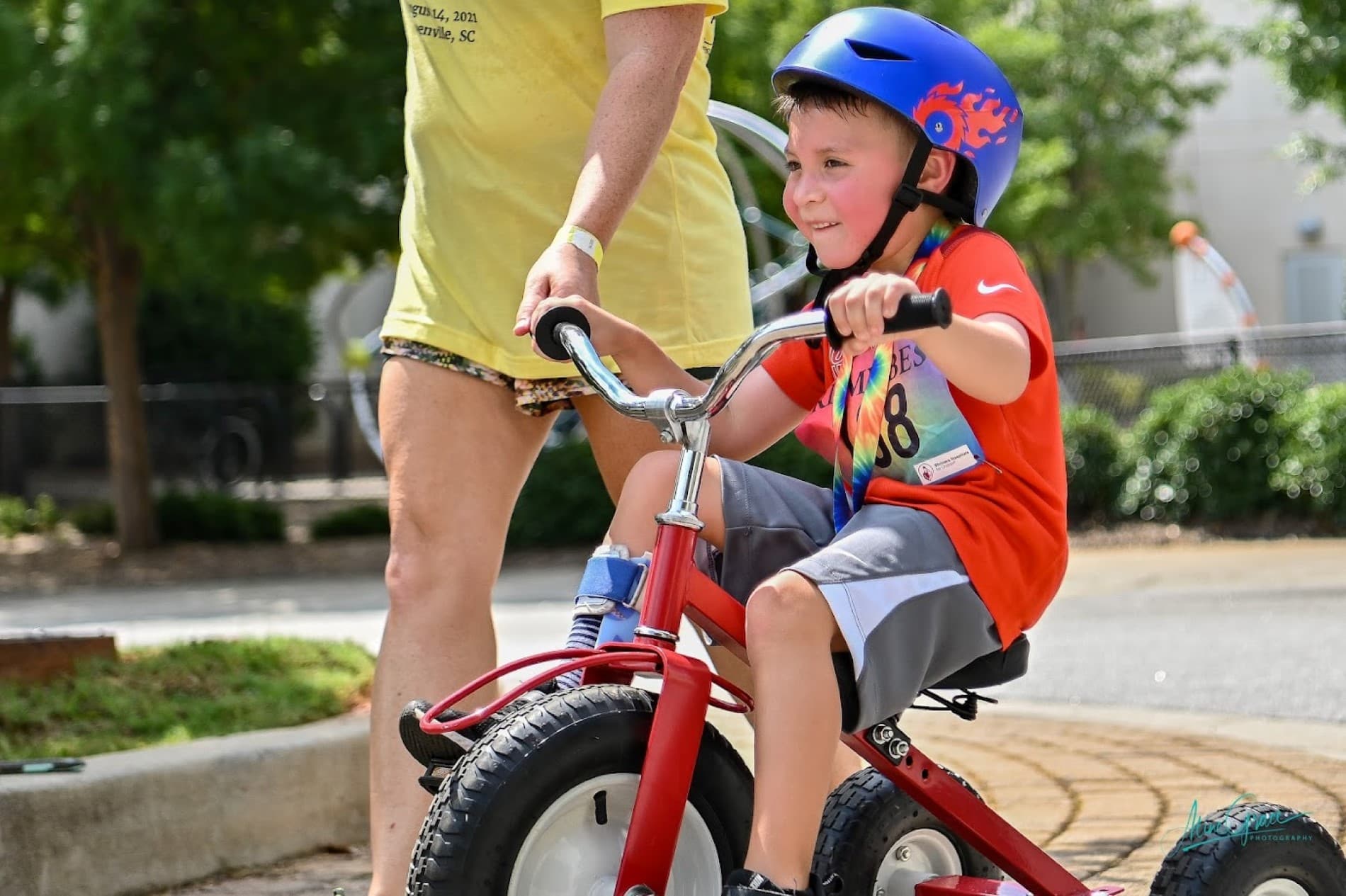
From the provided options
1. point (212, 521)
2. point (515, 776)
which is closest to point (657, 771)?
point (515, 776)

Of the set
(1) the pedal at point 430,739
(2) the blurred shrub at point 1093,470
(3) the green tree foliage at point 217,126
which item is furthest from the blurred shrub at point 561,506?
(1) the pedal at point 430,739

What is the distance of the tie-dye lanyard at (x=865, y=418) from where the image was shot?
8.87 ft

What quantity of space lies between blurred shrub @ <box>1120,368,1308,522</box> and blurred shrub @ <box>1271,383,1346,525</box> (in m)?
0.10

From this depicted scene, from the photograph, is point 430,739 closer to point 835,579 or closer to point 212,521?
point 835,579

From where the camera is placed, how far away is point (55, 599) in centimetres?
1295

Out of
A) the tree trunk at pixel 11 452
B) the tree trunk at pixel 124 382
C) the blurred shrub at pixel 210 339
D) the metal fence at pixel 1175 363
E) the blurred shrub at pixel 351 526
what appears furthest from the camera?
the blurred shrub at pixel 210 339

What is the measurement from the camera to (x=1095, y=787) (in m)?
4.57

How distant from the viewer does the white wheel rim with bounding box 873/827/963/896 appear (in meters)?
2.85

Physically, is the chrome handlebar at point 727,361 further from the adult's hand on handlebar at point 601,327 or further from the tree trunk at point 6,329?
the tree trunk at point 6,329

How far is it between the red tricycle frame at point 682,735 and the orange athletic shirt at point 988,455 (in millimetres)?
265

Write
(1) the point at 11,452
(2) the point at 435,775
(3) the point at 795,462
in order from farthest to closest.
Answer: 1. (1) the point at 11,452
2. (3) the point at 795,462
3. (2) the point at 435,775

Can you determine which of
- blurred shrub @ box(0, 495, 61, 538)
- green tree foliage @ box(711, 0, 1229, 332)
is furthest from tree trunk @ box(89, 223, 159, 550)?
green tree foliage @ box(711, 0, 1229, 332)

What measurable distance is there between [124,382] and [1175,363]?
8.59 metres

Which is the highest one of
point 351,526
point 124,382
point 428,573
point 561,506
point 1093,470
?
point 124,382
